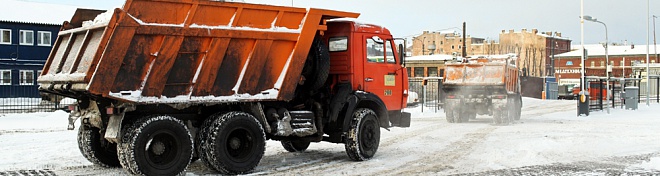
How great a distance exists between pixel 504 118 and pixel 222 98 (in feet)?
47.2

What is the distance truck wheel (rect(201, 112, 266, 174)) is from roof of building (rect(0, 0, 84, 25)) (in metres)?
38.2

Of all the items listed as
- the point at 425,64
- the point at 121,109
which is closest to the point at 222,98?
the point at 121,109

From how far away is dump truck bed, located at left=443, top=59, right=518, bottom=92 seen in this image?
2262 centimetres

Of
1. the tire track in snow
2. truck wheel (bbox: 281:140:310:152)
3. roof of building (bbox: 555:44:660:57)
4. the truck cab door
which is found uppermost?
roof of building (bbox: 555:44:660:57)

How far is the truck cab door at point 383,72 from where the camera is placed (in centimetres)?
1218

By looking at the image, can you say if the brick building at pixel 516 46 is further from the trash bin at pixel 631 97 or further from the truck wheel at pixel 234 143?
the truck wheel at pixel 234 143

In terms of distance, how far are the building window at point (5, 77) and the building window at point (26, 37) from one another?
7.25 feet

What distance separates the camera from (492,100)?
22.2m

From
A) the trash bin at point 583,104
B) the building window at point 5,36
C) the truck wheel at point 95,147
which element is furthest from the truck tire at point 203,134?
the building window at point 5,36

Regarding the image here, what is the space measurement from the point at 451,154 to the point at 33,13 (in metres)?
41.9

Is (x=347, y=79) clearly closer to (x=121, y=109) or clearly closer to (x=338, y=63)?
(x=338, y=63)

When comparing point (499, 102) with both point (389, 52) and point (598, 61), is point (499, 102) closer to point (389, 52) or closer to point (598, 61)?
point (389, 52)

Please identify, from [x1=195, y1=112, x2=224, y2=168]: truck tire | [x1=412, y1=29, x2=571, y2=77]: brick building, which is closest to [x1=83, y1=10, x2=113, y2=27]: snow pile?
[x1=195, y1=112, x2=224, y2=168]: truck tire

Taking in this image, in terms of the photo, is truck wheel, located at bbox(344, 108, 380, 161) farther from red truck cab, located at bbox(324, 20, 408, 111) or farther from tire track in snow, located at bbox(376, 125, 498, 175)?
tire track in snow, located at bbox(376, 125, 498, 175)
